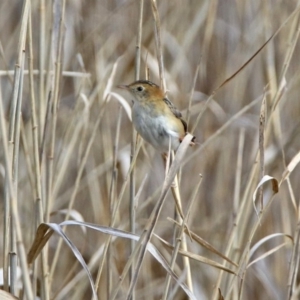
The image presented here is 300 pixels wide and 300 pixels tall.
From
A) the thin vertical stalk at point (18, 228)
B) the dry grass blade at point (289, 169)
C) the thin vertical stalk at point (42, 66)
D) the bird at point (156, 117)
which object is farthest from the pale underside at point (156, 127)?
the thin vertical stalk at point (18, 228)

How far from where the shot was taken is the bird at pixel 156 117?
1796 mm

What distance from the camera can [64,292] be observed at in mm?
2170

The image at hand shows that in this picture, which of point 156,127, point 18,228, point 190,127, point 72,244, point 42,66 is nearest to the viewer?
point 18,228

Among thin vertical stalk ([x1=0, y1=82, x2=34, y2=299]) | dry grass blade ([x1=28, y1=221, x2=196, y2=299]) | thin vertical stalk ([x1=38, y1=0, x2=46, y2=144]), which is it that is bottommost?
dry grass blade ([x1=28, y1=221, x2=196, y2=299])

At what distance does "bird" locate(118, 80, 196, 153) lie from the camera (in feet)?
5.89

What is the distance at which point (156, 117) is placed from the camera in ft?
6.14

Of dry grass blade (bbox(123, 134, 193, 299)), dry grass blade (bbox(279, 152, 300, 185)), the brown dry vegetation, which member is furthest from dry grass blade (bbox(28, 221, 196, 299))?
the brown dry vegetation

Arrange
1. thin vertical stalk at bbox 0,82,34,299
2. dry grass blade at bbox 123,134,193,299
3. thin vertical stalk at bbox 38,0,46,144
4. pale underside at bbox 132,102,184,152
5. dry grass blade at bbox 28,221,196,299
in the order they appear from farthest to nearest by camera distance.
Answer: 1. pale underside at bbox 132,102,184,152
2. thin vertical stalk at bbox 38,0,46,144
3. dry grass blade at bbox 28,221,196,299
4. dry grass blade at bbox 123,134,193,299
5. thin vertical stalk at bbox 0,82,34,299

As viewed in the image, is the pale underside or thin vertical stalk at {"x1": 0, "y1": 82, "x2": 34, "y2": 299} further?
the pale underside

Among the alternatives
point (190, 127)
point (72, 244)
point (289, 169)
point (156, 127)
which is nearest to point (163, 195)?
point (72, 244)

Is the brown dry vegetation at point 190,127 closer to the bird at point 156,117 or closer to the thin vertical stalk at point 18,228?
the bird at point 156,117

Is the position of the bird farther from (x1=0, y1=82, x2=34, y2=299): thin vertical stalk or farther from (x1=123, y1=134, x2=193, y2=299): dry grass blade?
(x1=0, y1=82, x2=34, y2=299): thin vertical stalk

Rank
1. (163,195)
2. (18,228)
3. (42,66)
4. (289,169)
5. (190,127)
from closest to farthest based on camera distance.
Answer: (18,228) < (163,195) < (289,169) < (42,66) < (190,127)

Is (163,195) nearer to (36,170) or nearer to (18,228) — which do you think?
(18,228)
